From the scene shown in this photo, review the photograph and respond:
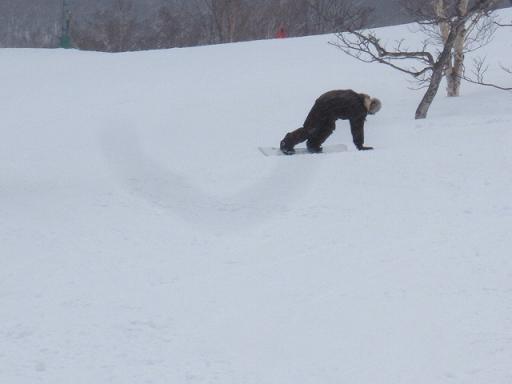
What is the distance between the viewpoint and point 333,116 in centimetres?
1161

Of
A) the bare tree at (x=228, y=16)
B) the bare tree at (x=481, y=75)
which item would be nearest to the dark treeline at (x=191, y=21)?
the bare tree at (x=228, y=16)

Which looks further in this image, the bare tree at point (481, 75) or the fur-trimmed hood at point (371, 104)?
the bare tree at point (481, 75)

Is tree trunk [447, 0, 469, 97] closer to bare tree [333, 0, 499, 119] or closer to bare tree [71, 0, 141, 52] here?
bare tree [333, 0, 499, 119]

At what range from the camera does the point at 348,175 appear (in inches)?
396

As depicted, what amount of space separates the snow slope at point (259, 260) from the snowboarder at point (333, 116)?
2.19 feet

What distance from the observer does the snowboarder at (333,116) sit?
444 inches

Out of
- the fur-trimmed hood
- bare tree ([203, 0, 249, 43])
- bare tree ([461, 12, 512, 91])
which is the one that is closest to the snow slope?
the fur-trimmed hood

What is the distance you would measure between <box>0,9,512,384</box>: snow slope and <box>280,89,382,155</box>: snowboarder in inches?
26.3

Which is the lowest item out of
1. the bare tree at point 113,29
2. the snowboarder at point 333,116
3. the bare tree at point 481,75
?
the bare tree at point 113,29

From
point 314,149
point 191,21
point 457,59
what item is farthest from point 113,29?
point 314,149

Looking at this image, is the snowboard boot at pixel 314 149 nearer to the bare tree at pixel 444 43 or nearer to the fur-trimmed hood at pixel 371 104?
the fur-trimmed hood at pixel 371 104

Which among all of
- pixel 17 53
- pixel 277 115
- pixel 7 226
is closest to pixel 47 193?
pixel 7 226

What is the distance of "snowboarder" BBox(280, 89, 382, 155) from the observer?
37.0 feet

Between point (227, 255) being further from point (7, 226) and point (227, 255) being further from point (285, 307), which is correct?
point (7, 226)
